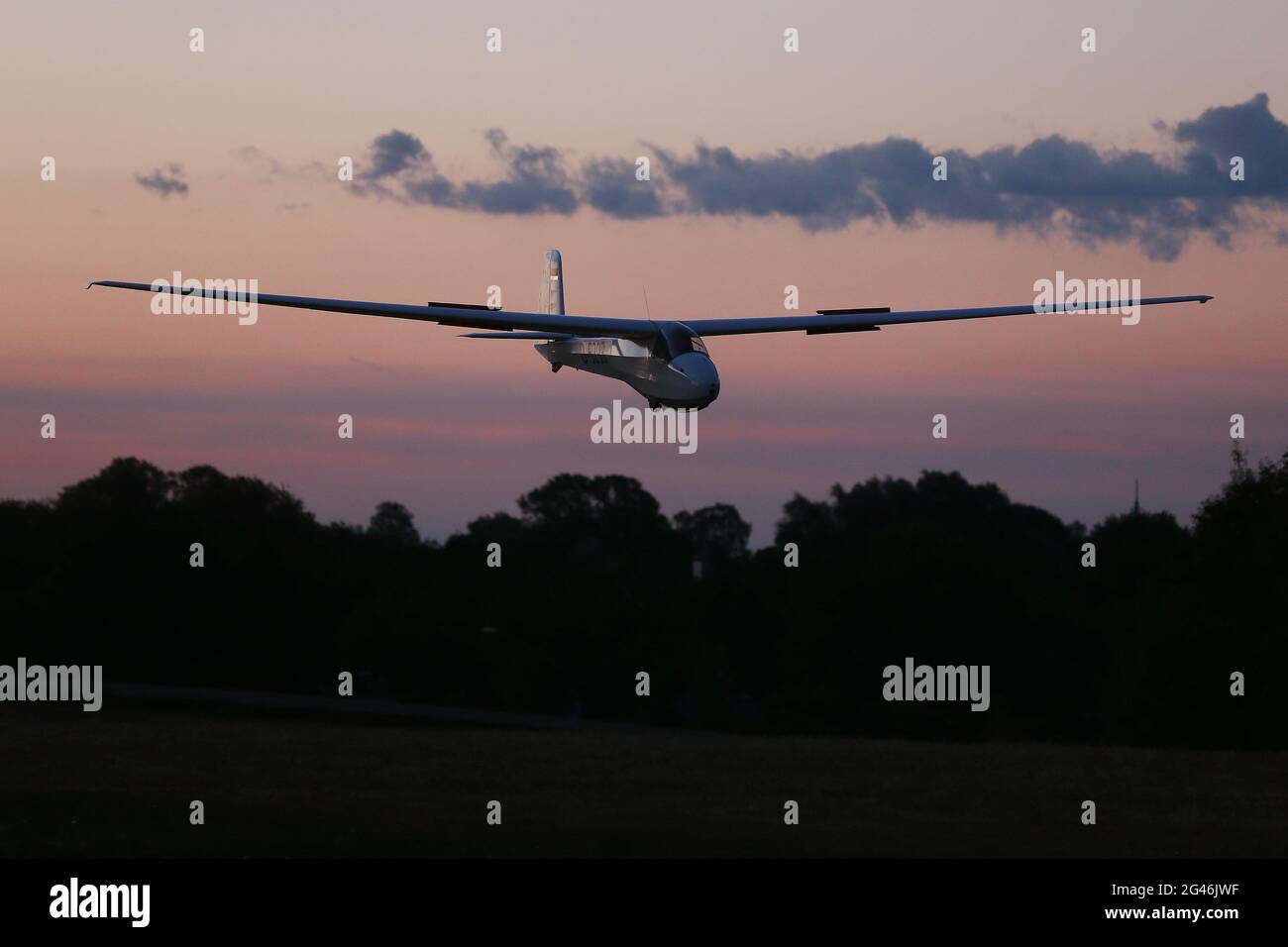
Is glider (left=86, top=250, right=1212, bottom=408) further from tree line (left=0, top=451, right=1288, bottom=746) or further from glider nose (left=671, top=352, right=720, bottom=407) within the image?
tree line (left=0, top=451, right=1288, bottom=746)

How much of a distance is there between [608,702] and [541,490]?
19232mm

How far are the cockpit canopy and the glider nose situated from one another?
186 mm

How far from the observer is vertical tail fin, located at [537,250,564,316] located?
171 ft

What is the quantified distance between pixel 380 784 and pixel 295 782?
183cm

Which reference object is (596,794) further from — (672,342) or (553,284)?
(553,284)

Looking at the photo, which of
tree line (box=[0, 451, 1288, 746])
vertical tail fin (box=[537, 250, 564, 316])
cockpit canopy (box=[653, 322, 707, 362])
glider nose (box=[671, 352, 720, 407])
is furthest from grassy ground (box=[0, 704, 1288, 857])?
tree line (box=[0, 451, 1288, 746])

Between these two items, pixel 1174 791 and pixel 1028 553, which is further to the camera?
pixel 1028 553

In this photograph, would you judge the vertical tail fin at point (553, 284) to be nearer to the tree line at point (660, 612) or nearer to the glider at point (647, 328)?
the glider at point (647, 328)

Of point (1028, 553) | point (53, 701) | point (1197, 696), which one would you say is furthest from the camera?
point (1028, 553)

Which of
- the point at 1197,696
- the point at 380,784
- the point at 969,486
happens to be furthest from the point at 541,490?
the point at 380,784
